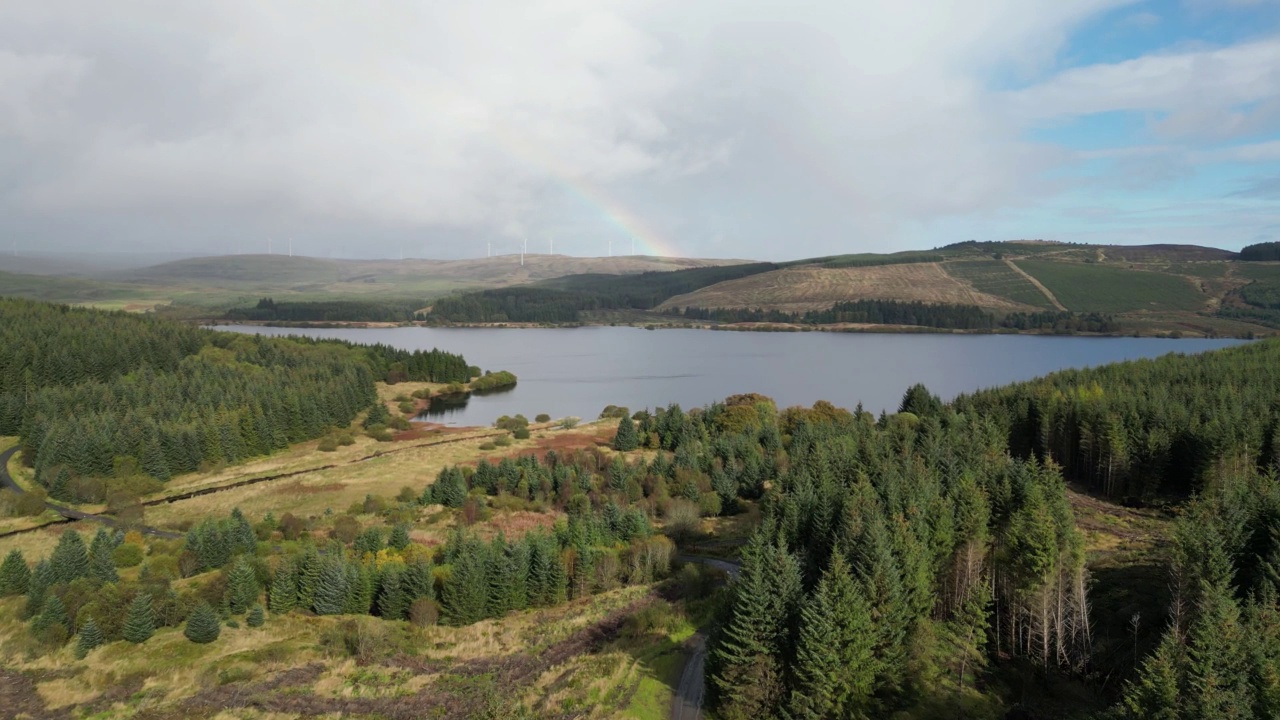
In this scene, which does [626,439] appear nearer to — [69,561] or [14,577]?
[69,561]

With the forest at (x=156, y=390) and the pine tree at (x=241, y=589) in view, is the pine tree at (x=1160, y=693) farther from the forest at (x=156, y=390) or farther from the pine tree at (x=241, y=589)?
the forest at (x=156, y=390)

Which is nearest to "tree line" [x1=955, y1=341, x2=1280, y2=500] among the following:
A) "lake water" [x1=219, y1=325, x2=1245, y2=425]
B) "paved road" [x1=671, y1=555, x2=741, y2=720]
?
"paved road" [x1=671, y1=555, x2=741, y2=720]

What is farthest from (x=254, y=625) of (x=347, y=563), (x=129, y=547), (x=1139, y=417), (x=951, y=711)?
(x=1139, y=417)

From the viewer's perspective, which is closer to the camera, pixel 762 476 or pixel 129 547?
pixel 129 547

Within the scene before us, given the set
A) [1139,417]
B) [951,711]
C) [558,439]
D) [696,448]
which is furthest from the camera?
[558,439]

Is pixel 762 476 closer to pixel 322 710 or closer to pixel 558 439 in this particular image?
pixel 558 439

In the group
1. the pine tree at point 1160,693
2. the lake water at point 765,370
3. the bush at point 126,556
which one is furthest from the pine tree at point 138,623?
the lake water at point 765,370

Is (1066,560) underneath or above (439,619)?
above
